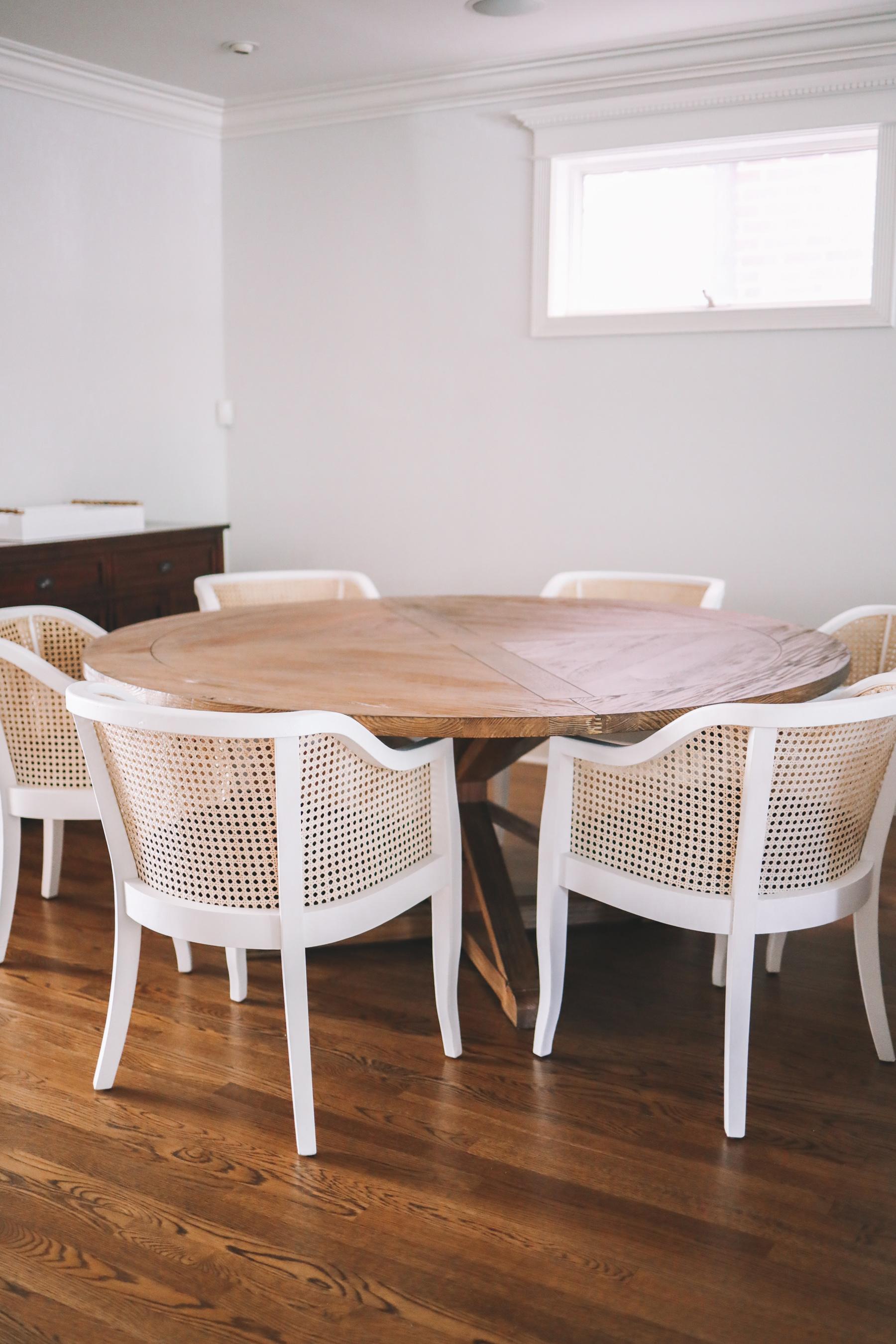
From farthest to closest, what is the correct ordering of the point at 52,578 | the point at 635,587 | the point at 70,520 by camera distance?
the point at 70,520, the point at 52,578, the point at 635,587

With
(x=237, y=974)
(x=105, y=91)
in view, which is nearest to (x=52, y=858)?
(x=237, y=974)

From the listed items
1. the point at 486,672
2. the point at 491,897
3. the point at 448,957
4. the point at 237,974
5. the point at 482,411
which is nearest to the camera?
the point at 448,957

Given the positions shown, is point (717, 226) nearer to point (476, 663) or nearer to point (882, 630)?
point (882, 630)

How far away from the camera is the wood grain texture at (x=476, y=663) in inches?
82.0

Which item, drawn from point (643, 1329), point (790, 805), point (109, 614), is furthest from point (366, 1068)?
point (109, 614)

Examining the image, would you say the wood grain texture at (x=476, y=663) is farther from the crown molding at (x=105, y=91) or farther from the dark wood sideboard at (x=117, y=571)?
the crown molding at (x=105, y=91)

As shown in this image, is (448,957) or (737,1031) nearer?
(737,1031)

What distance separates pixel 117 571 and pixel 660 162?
93.1 inches

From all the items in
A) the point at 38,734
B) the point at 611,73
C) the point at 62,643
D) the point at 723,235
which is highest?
the point at 611,73

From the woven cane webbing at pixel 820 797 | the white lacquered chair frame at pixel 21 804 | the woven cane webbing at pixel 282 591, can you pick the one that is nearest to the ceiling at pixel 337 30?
the woven cane webbing at pixel 282 591

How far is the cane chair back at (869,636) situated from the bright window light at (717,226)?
49.0 inches

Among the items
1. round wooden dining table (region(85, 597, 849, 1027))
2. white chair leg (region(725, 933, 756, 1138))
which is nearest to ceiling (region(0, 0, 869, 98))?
round wooden dining table (region(85, 597, 849, 1027))

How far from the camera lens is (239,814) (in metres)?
1.95

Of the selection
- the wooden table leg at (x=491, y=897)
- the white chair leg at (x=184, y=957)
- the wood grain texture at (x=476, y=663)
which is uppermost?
the wood grain texture at (x=476, y=663)
